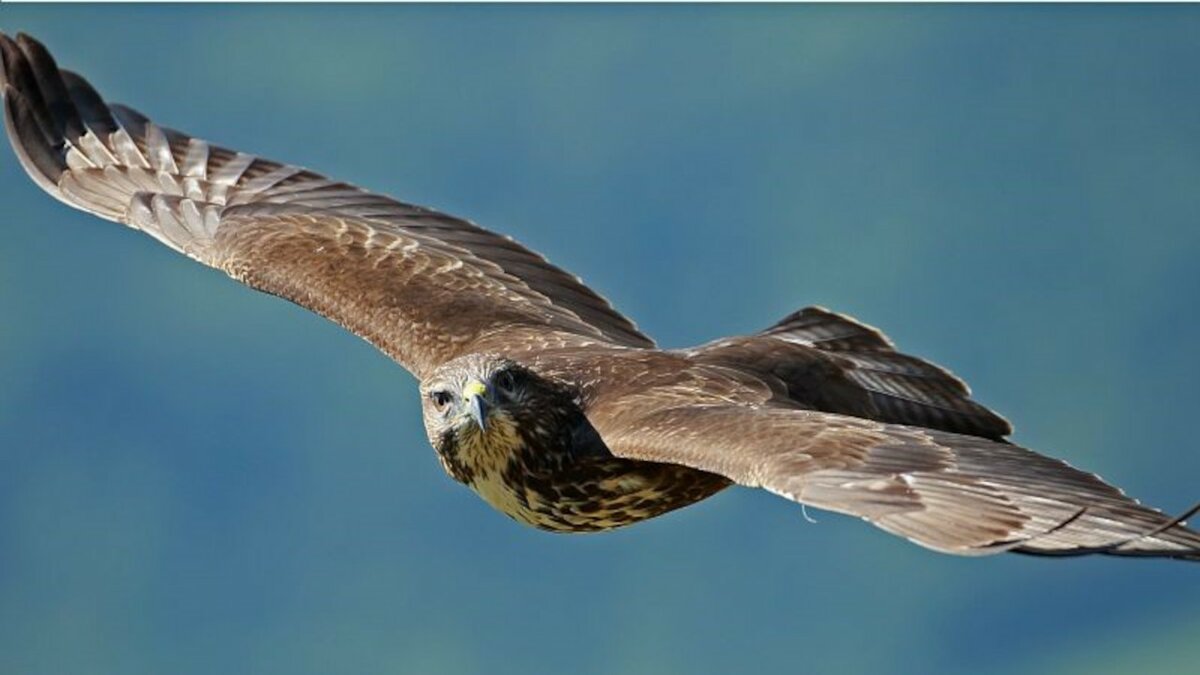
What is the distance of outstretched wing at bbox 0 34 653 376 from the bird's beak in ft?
4.41

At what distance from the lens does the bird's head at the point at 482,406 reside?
10.5 metres

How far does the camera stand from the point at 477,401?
34.1 feet

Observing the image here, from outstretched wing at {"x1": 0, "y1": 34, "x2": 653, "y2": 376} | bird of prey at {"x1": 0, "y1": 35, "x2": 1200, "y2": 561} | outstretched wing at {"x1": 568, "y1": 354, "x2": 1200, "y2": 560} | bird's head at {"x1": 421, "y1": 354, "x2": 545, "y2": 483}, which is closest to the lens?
outstretched wing at {"x1": 568, "y1": 354, "x2": 1200, "y2": 560}

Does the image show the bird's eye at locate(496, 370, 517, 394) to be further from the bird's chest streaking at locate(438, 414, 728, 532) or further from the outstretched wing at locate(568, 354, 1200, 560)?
the outstretched wing at locate(568, 354, 1200, 560)

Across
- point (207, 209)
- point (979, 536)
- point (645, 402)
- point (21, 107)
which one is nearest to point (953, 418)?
point (645, 402)

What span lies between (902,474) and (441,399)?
235 centimetres

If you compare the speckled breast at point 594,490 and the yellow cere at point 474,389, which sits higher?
the yellow cere at point 474,389

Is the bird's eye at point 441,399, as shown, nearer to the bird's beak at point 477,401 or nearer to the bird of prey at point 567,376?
the bird of prey at point 567,376

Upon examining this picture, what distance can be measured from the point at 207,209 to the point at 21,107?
47.9 inches

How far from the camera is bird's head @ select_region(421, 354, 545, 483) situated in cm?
→ 1054

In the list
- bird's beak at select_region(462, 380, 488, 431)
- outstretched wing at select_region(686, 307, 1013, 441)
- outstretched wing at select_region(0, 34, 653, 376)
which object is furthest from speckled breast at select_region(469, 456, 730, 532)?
outstretched wing at select_region(0, 34, 653, 376)

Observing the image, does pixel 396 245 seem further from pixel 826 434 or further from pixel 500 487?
pixel 826 434

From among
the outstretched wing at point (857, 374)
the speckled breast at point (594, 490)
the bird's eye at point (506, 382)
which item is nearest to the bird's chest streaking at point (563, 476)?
the speckled breast at point (594, 490)

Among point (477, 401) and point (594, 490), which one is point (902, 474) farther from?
point (477, 401)
